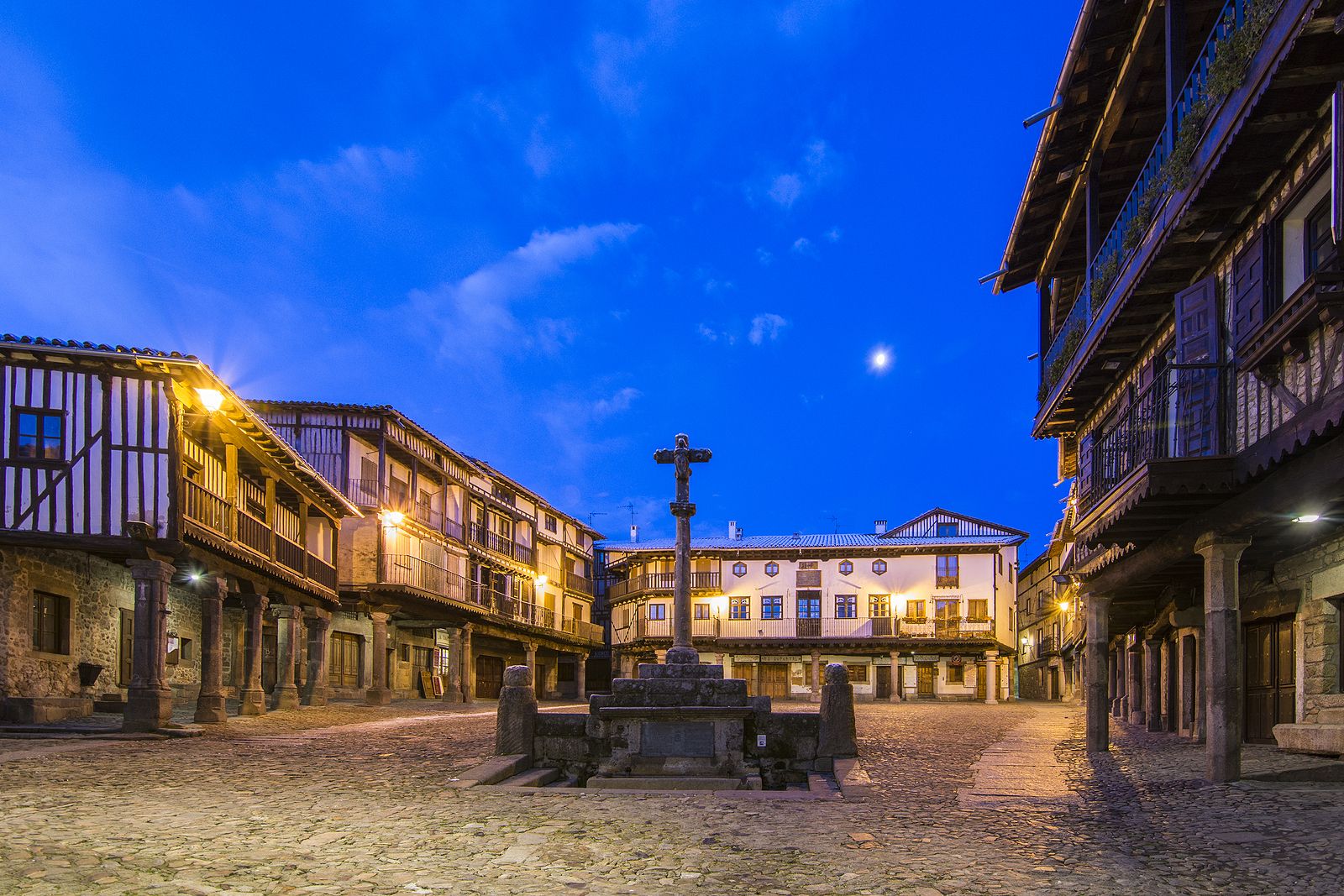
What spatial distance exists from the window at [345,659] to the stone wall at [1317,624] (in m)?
25.0

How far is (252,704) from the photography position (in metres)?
21.5

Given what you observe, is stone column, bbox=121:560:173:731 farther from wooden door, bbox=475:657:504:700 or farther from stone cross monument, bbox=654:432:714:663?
wooden door, bbox=475:657:504:700

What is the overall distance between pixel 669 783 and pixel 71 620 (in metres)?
13.2

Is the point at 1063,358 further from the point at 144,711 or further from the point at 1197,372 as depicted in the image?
the point at 144,711

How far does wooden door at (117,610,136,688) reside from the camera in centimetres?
2114

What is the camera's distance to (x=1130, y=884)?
240 inches

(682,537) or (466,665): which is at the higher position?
(682,537)

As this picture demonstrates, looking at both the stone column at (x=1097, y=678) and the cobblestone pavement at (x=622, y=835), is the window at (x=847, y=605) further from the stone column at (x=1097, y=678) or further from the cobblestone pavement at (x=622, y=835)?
the cobblestone pavement at (x=622, y=835)

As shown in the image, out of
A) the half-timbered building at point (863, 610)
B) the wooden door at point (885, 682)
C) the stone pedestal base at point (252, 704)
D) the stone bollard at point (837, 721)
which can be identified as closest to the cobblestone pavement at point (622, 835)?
the stone bollard at point (837, 721)

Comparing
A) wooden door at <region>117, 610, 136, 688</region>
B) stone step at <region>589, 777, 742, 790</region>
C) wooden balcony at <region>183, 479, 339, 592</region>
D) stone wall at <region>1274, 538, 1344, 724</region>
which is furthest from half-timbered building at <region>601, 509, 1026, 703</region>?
stone step at <region>589, 777, 742, 790</region>

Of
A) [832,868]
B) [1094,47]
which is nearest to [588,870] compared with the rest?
[832,868]

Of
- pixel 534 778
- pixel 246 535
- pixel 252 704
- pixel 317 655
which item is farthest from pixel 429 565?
pixel 534 778

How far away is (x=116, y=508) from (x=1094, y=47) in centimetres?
1571

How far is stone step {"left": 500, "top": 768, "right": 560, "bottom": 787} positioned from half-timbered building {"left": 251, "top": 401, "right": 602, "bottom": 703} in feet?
58.2
